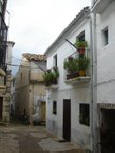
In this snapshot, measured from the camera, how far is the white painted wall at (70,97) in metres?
12.2

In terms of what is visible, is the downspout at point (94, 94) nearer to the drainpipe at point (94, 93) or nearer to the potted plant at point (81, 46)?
A: the drainpipe at point (94, 93)

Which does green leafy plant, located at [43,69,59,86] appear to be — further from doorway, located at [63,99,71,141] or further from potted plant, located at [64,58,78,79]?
potted plant, located at [64,58,78,79]

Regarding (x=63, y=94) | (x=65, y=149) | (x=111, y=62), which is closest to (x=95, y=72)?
(x=111, y=62)

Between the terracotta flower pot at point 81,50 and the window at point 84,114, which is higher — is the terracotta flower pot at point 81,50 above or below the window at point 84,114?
above

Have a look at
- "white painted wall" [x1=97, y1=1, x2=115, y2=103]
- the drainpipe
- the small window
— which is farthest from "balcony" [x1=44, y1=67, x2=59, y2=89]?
the small window

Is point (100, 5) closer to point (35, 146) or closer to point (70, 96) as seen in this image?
point (70, 96)

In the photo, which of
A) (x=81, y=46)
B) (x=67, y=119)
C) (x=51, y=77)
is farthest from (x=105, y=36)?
(x=51, y=77)

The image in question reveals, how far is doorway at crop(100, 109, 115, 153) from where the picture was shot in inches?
401

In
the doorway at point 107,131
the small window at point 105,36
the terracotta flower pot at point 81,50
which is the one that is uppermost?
the small window at point 105,36

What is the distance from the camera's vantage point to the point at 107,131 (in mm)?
10414

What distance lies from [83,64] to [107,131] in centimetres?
306

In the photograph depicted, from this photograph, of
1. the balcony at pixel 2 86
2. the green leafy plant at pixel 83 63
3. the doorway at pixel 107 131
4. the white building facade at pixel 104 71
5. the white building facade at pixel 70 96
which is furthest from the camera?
the balcony at pixel 2 86

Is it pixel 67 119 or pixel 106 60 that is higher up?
pixel 106 60

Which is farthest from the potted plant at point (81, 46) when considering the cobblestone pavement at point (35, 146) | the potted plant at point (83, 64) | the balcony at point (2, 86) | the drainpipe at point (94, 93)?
the balcony at point (2, 86)
